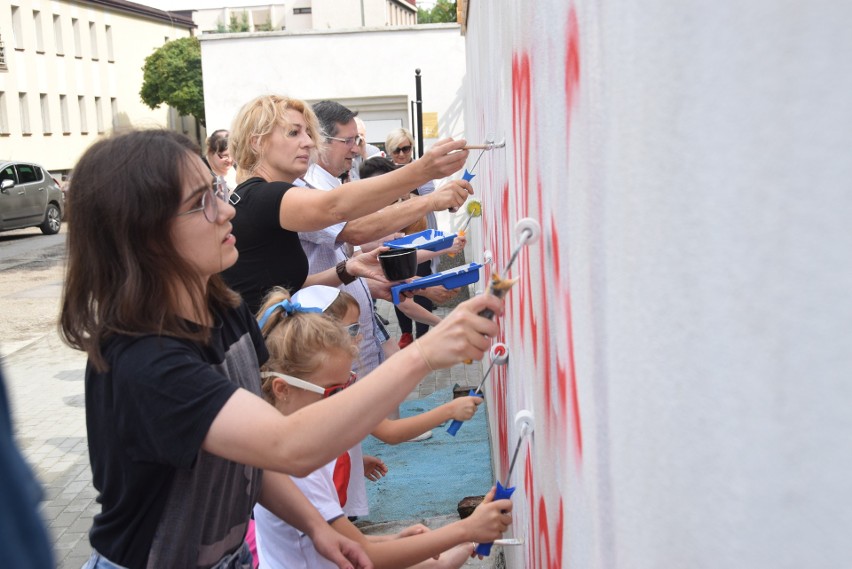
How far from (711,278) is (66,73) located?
41.2m

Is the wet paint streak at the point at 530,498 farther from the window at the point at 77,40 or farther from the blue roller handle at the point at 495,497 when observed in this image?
the window at the point at 77,40

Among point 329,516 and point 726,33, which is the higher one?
point 726,33

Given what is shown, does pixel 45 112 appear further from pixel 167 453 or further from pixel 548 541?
pixel 548 541

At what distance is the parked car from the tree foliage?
43.8 metres

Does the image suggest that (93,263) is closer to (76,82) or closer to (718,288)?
(718,288)

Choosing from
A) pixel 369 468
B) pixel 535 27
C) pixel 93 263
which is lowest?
pixel 369 468

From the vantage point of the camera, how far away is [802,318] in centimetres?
47

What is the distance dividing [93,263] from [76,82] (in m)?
40.3

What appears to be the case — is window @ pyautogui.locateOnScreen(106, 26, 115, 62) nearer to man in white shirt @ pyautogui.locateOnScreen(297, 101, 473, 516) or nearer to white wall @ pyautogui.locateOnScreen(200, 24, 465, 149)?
white wall @ pyautogui.locateOnScreen(200, 24, 465, 149)

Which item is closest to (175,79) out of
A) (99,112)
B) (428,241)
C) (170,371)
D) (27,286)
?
(99,112)

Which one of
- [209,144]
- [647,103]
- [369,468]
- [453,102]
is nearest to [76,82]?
[453,102]

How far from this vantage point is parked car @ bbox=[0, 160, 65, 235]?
20.9 m

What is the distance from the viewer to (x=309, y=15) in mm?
77188

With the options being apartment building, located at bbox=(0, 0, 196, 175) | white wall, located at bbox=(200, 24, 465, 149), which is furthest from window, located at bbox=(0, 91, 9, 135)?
white wall, located at bbox=(200, 24, 465, 149)
